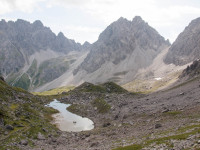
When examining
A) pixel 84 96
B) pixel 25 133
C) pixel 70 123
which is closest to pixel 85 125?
pixel 70 123

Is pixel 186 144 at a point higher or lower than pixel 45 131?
higher

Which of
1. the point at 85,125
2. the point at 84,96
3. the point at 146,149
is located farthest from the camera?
the point at 84,96

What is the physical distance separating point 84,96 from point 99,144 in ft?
377

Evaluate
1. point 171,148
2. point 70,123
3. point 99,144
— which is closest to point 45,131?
point 99,144

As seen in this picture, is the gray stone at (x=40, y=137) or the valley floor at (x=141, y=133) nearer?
the valley floor at (x=141, y=133)

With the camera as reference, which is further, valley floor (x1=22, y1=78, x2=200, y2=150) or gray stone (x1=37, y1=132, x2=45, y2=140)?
gray stone (x1=37, y1=132, x2=45, y2=140)

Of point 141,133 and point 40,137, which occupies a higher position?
point 141,133

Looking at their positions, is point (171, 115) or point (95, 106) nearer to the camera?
point (171, 115)

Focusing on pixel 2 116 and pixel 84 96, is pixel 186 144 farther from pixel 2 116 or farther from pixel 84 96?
pixel 84 96

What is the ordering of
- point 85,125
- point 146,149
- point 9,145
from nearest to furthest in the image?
point 146,149
point 9,145
point 85,125

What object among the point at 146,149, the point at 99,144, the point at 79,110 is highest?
the point at 146,149

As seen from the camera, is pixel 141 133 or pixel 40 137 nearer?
pixel 141 133

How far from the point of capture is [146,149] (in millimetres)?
31906

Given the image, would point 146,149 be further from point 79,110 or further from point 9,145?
point 79,110
